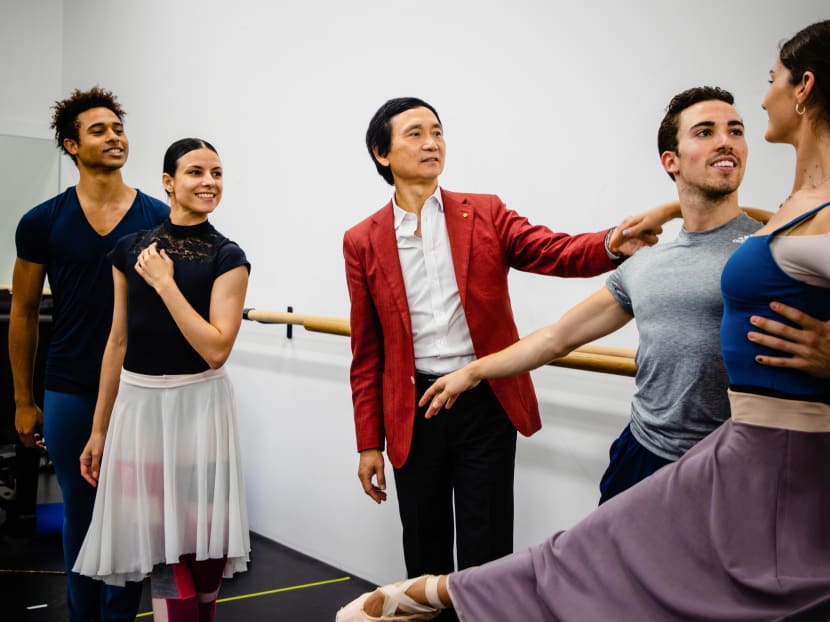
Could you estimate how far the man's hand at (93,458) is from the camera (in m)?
2.46

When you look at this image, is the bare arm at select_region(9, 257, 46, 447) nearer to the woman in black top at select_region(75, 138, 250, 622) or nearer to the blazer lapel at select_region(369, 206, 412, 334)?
the woman in black top at select_region(75, 138, 250, 622)

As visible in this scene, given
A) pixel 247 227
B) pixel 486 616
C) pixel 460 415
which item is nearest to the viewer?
pixel 486 616

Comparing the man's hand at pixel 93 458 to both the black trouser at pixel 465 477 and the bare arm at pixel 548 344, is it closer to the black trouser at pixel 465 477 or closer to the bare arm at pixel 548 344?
the black trouser at pixel 465 477

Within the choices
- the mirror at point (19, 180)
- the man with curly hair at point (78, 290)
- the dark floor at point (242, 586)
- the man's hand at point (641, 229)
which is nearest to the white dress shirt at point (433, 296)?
the man's hand at point (641, 229)

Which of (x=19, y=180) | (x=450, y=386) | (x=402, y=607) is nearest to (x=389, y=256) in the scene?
(x=450, y=386)

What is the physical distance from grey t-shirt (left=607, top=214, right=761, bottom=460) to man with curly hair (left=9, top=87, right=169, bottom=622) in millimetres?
1643

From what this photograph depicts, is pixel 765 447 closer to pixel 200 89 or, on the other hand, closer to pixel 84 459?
pixel 84 459

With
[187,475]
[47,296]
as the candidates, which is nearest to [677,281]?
[187,475]

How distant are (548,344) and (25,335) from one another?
180cm

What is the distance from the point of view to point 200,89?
4238 millimetres

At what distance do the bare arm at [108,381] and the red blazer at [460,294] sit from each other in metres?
0.67

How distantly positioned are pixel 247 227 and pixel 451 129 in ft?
4.58

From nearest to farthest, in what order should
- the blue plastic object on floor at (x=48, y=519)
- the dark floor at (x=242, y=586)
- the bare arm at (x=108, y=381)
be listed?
the bare arm at (x=108, y=381)
the dark floor at (x=242, y=586)
the blue plastic object on floor at (x=48, y=519)

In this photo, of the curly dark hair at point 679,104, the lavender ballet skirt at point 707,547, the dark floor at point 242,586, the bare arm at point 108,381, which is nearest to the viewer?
the lavender ballet skirt at point 707,547
